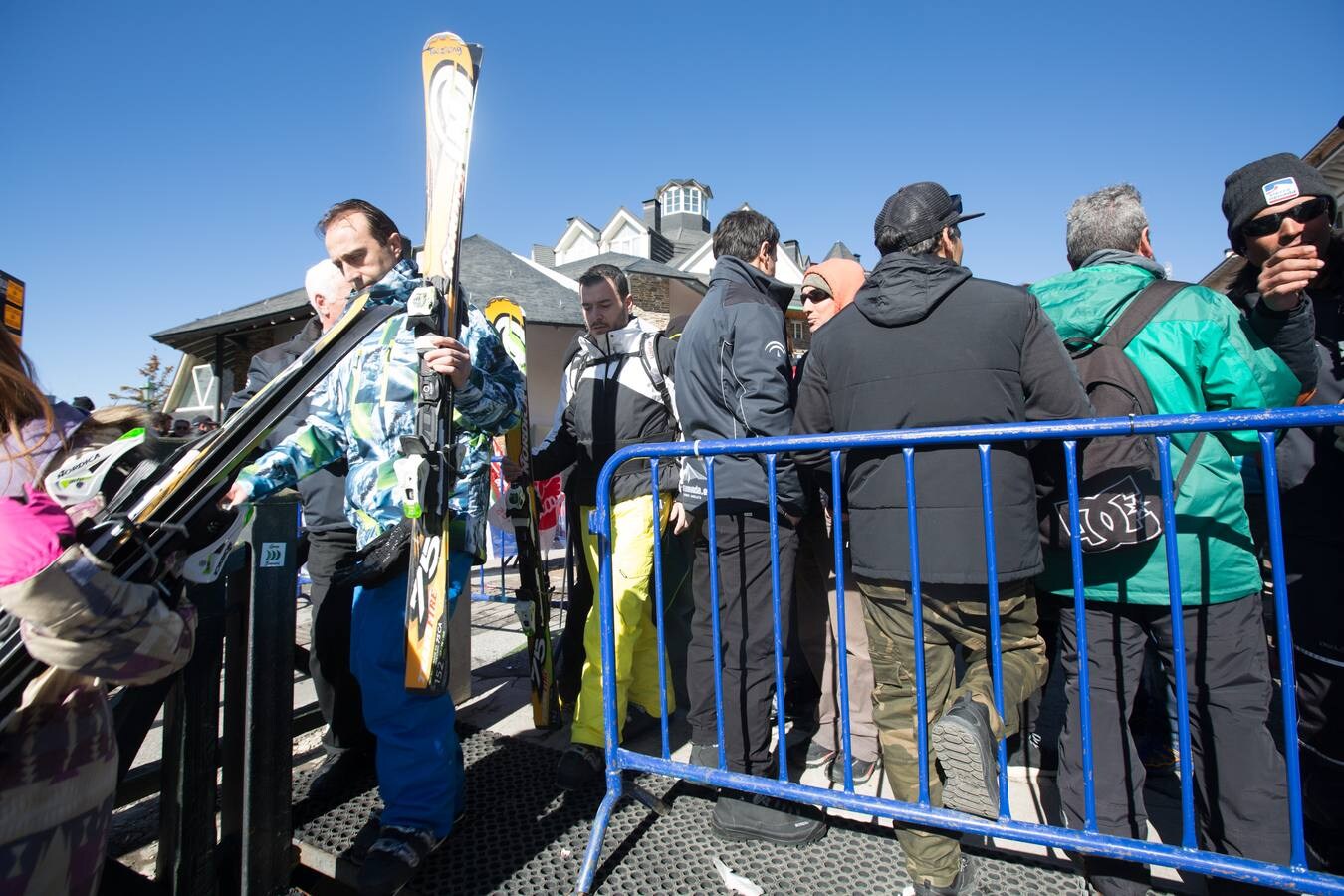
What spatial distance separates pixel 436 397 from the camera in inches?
84.0

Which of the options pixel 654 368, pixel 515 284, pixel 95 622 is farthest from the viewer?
pixel 515 284

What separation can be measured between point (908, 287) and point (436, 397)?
1.50 meters

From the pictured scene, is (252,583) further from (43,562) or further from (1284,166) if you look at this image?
(1284,166)

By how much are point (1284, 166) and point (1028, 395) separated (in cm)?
111

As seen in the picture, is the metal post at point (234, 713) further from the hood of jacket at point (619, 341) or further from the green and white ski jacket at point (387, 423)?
the hood of jacket at point (619, 341)

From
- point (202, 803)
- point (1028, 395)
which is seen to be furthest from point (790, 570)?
point (202, 803)

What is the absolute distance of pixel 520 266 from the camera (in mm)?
15109

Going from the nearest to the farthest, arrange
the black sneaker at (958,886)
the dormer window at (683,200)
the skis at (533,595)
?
the black sneaker at (958,886)
the skis at (533,595)
the dormer window at (683,200)

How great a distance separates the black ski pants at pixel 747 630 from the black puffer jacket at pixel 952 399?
1.68 ft

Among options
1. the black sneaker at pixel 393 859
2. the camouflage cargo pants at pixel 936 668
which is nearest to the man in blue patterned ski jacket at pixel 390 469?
the black sneaker at pixel 393 859

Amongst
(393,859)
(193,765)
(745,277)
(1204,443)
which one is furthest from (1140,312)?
(193,765)

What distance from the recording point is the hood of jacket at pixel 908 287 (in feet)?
6.52

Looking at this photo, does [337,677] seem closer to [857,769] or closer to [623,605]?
[623,605]

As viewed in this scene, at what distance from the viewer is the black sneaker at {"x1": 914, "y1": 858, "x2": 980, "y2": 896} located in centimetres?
197
